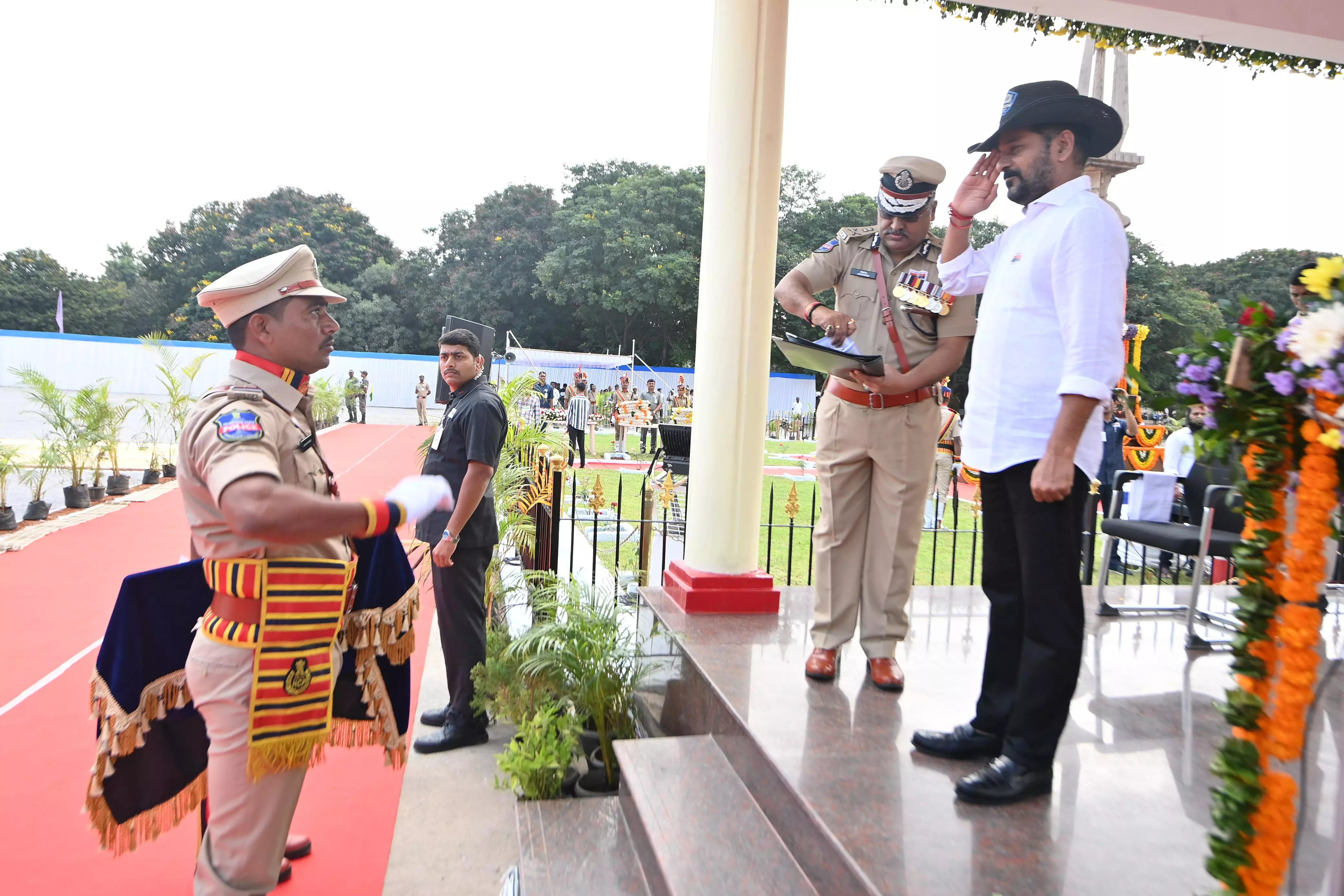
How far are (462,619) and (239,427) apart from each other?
2.24 m

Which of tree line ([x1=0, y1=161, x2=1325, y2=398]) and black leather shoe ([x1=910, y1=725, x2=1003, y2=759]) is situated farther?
tree line ([x1=0, y1=161, x2=1325, y2=398])

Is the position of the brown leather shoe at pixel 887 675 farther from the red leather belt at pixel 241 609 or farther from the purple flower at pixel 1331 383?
the red leather belt at pixel 241 609

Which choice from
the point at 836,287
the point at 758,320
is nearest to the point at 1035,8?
the point at 758,320

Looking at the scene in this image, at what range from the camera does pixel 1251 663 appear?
1456 millimetres

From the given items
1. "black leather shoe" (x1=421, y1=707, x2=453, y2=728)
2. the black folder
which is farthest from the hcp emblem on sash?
"black leather shoe" (x1=421, y1=707, x2=453, y2=728)

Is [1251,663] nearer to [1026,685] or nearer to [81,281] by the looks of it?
[1026,685]

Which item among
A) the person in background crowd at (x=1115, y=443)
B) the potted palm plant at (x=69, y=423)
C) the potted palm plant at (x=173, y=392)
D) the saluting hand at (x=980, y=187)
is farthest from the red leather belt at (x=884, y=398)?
the potted palm plant at (x=69, y=423)

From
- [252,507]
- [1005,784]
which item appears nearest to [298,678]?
[252,507]

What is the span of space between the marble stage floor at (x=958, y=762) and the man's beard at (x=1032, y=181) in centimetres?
138

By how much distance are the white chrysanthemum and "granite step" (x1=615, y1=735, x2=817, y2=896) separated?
1.65 meters

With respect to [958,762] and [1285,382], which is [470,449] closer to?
[958,762]

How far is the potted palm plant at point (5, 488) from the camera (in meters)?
8.13

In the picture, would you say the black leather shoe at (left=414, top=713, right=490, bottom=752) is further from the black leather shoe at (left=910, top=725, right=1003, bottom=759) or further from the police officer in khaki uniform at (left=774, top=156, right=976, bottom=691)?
the black leather shoe at (left=910, top=725, right=1003, bottom=759)

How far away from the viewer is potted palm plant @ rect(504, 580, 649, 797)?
139 inches
